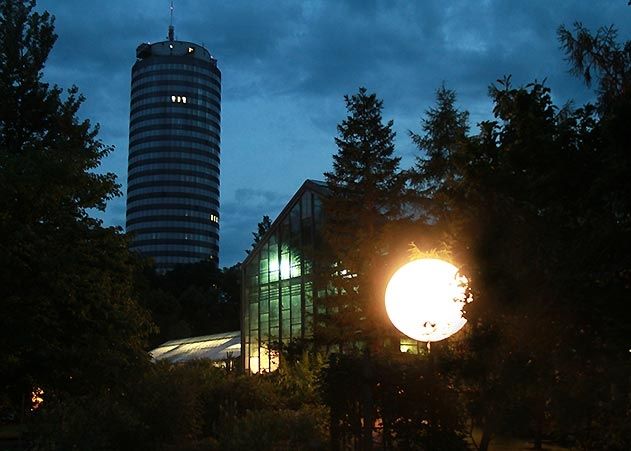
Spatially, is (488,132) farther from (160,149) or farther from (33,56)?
(160,149)

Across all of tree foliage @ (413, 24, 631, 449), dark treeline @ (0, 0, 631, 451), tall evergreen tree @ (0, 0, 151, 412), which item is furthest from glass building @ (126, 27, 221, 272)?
tree foliage @ (413, 24, 631, 449)

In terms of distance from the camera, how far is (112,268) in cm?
1287

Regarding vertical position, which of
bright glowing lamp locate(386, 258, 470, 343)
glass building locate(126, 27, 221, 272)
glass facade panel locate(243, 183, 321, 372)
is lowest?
bright glowing lamp locate(386, 258, 470, 343)

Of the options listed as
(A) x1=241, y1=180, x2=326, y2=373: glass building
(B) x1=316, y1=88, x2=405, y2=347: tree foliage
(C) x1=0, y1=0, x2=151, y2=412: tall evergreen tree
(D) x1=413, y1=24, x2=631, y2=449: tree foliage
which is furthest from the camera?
(A) x1=241, y1=180, x2=326, y2=373: glass building

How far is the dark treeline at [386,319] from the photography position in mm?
5469

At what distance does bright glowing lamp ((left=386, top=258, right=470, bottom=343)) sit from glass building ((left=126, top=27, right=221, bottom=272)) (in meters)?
164

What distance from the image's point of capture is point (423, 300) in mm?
5684

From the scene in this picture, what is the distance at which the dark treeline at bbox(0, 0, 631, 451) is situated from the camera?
547cm

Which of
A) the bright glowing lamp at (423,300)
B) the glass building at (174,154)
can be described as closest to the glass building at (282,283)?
the bright glowing lamp at (423,300)

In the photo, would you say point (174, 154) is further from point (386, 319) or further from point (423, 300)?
point (423, 300)

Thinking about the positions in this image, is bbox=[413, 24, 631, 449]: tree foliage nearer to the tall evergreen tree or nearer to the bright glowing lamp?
the bright glowing lamp

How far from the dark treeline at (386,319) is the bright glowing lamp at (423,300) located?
0.33 m

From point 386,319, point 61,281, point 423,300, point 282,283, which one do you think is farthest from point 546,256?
point 282,283

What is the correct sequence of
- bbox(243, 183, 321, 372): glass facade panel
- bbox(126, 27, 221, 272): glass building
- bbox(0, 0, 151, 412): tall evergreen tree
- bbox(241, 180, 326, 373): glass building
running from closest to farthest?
bbox(0, 0, 151, 412): tall evergreen tree
bbox(241, 180, 326, 373): glass building
bbox(243, 183, 321, 372): glass facade panel
bbox(126, 27, 221, 272): glass building
